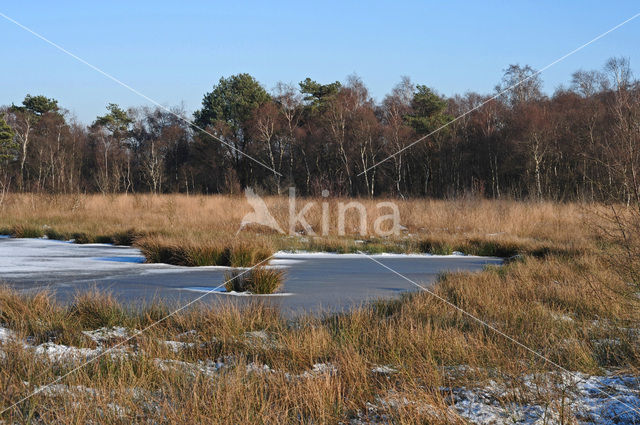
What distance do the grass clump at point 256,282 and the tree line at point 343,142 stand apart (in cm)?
2469

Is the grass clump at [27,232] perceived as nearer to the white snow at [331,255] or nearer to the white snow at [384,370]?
the white snow at [331,255]

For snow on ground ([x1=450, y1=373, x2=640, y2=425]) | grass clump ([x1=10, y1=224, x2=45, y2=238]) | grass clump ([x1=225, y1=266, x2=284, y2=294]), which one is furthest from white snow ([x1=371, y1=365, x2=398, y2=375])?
grass clump ([x1=10, y1=224, x2=45, y2=238])

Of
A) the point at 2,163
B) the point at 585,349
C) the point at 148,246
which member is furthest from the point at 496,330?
the point at 2,163

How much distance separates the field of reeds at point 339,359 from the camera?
11.1 ft

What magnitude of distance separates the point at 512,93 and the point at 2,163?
128ft

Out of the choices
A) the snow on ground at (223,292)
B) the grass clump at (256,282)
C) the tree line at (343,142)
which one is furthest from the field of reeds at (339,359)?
the tree line at (343,142)

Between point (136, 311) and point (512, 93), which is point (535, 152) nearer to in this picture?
point (512, 93)

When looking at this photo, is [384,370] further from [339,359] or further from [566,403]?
[566,403]

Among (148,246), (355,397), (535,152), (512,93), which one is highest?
(512,93)

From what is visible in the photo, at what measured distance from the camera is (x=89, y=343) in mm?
4801

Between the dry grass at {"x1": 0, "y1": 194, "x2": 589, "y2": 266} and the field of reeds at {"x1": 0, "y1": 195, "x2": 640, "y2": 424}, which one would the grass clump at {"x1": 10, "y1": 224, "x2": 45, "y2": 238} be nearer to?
the dry grass at {"x1": 0, "y1": 194, "x2": 589, "y2": 266}

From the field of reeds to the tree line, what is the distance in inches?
A: 1044

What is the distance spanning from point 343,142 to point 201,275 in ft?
98.7

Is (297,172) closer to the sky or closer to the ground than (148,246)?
closer to the sky
